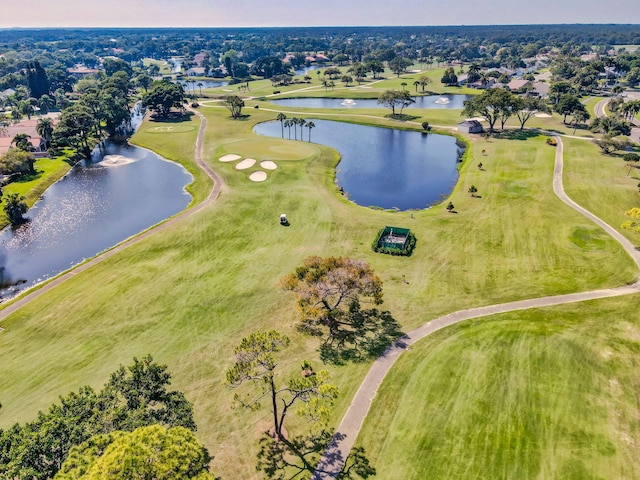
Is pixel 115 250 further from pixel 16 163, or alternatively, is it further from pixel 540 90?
pixel 540 90

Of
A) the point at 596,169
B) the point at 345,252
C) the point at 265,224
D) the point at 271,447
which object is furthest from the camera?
the point at 596,169

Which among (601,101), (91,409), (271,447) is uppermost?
(601,101)

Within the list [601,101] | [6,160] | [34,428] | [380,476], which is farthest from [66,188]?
[601,101]

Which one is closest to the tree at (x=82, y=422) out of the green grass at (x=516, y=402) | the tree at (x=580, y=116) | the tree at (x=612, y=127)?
the green grass at (x=516, y=402)

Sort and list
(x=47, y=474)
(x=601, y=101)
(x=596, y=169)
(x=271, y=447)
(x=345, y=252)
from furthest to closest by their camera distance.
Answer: (x=601, y=101), (x=596, y=169), (x=345, y=252), (x=271, y=447), (x=47, y=474)

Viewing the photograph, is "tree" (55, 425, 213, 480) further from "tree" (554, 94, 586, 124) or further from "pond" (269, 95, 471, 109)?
"pond" (269, 95, 471, 109)

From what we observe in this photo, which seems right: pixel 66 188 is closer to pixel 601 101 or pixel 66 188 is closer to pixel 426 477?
pixel 426 477

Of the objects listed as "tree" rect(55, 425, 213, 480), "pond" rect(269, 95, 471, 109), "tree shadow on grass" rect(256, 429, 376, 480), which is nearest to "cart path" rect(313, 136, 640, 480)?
"tree shadow on grass" rect(256, 429, 376, 480)
